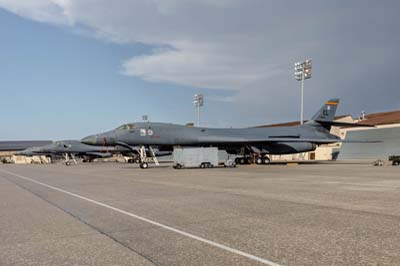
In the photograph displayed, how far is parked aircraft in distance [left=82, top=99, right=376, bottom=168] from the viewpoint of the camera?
31500 millimetres

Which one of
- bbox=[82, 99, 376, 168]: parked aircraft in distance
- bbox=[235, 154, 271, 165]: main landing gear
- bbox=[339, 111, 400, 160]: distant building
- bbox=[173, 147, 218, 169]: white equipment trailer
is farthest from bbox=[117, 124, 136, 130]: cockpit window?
bbox=[339, 111, 400, 160]: distant building

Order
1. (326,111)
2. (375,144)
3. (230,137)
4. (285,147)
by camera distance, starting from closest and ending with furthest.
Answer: (230,137)
(285,147)
(326,111)
(375,144)

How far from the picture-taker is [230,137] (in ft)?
117

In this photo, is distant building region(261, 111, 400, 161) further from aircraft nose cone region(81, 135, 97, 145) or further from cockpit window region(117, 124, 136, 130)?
aircraft nose cone region(81, 135, 97, 145)

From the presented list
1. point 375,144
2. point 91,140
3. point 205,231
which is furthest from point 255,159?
point 205,231

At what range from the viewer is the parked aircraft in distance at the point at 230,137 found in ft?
103

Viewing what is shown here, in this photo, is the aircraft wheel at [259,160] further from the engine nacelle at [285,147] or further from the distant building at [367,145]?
the distant building at [367,145]

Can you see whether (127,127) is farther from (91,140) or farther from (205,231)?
(205,231)

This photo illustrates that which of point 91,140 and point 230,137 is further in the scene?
point 230,137

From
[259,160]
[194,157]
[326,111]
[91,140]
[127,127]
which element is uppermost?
[326,111]

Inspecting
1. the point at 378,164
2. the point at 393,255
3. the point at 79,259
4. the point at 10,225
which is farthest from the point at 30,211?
the point at 378,164

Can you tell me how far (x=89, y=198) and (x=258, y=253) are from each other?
7.74 metres

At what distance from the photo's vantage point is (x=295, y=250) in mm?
5105

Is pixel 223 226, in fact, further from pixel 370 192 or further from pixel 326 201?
pixel 370 192
